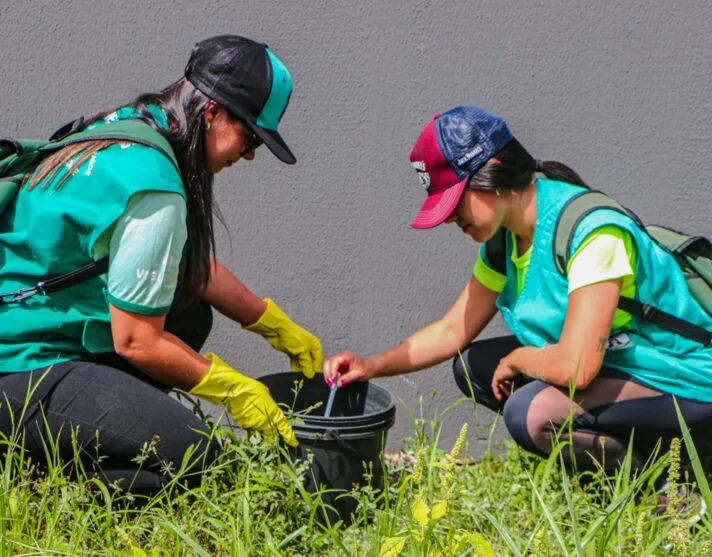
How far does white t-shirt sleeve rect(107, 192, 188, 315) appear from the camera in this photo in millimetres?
2371

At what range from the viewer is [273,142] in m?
2.56

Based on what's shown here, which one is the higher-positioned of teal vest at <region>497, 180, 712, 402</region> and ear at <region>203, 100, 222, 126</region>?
ear at <region>203, 100, 222, 126</region>

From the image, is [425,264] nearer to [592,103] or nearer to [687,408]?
[592,103]

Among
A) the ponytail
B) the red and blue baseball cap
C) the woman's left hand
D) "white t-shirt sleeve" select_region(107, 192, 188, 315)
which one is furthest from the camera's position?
the woman's left hand

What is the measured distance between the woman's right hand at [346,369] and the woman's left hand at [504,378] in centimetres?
41

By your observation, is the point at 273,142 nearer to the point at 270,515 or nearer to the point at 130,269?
the point at 130,269

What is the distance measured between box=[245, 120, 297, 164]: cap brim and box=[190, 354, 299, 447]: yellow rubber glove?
0.62 m

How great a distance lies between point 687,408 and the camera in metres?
2.66

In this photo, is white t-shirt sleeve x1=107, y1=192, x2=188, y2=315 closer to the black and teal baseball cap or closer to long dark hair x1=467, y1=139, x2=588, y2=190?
the black and teal baseball cap

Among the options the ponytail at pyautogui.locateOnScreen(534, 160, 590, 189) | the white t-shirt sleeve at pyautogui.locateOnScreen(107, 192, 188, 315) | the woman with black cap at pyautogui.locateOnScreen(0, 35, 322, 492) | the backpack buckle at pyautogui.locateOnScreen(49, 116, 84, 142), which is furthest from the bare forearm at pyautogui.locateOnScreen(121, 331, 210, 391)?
the ponytail at pyautogui.locateOnScreen(534, 160, 590, 189)

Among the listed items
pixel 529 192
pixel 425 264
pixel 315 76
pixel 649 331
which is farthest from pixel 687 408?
pixel 315 76

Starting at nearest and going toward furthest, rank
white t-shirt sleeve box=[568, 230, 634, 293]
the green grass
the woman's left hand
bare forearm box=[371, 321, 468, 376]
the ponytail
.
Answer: the green grass
white t-shirt sleeve box=[568, 230, 634, 293]
the ponytail
the woman's left hand
bare forearm box=[371, 321, 468, 376]

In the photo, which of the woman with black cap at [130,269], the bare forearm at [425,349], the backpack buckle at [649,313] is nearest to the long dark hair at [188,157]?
the woman with black cap at [130,269]

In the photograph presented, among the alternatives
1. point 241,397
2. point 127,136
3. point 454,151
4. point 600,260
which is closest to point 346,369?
point 241,397
